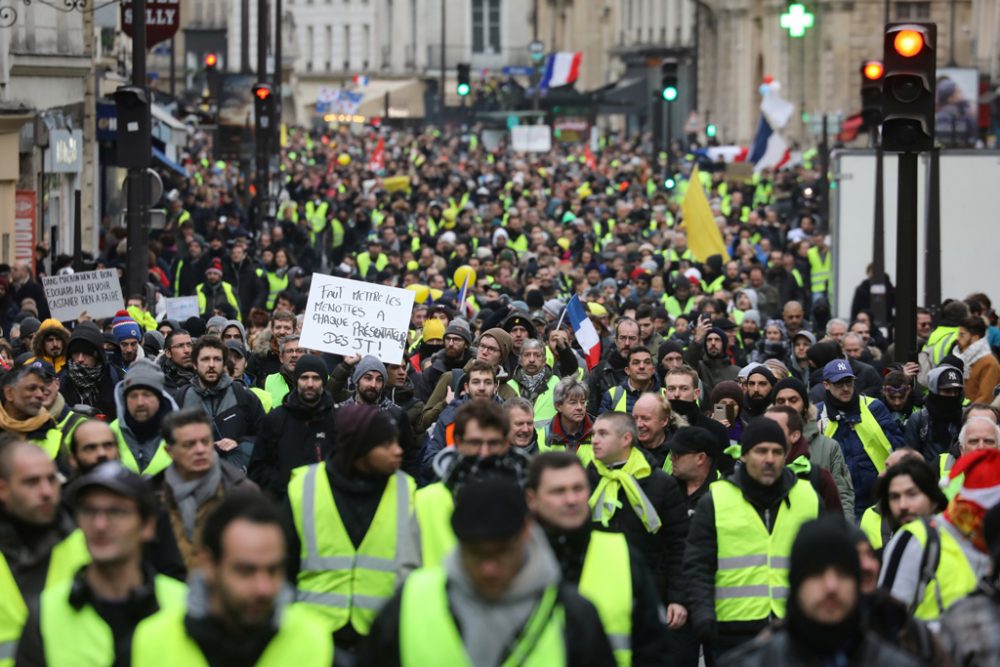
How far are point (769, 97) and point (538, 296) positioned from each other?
27041 millimetres

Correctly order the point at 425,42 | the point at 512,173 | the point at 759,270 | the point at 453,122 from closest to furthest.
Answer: the point at 759,270, the point at 512,173, the point at 453,122, the point at 425,42

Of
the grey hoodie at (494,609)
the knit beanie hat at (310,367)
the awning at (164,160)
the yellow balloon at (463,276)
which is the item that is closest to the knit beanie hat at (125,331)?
the knit beanie hat at (310,367)

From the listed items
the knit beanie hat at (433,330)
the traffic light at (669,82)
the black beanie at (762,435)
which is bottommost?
the black beanie at (762,435)

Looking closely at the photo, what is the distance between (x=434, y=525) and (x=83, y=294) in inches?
434

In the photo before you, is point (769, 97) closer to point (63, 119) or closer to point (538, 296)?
point (63, 119)

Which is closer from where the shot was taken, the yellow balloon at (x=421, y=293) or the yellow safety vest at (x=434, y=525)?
the yellow safety vest at (x=434, y=525)

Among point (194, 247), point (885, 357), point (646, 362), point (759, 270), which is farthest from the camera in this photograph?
point (194, 247)

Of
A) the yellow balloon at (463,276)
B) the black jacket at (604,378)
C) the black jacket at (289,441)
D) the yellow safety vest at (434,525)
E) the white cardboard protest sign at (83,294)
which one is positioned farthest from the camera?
the yellow balloon at (463,276)

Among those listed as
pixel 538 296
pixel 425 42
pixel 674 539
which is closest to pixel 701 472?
pixel 674 539

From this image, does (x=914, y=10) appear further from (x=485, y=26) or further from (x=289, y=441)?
(x=289, y=441)

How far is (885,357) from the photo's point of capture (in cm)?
1680

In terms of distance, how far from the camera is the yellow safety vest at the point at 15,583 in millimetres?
6621

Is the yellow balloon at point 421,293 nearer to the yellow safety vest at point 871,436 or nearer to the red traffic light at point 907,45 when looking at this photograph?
the red traffic light at point 907,45

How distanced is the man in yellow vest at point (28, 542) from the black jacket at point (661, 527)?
267cm
